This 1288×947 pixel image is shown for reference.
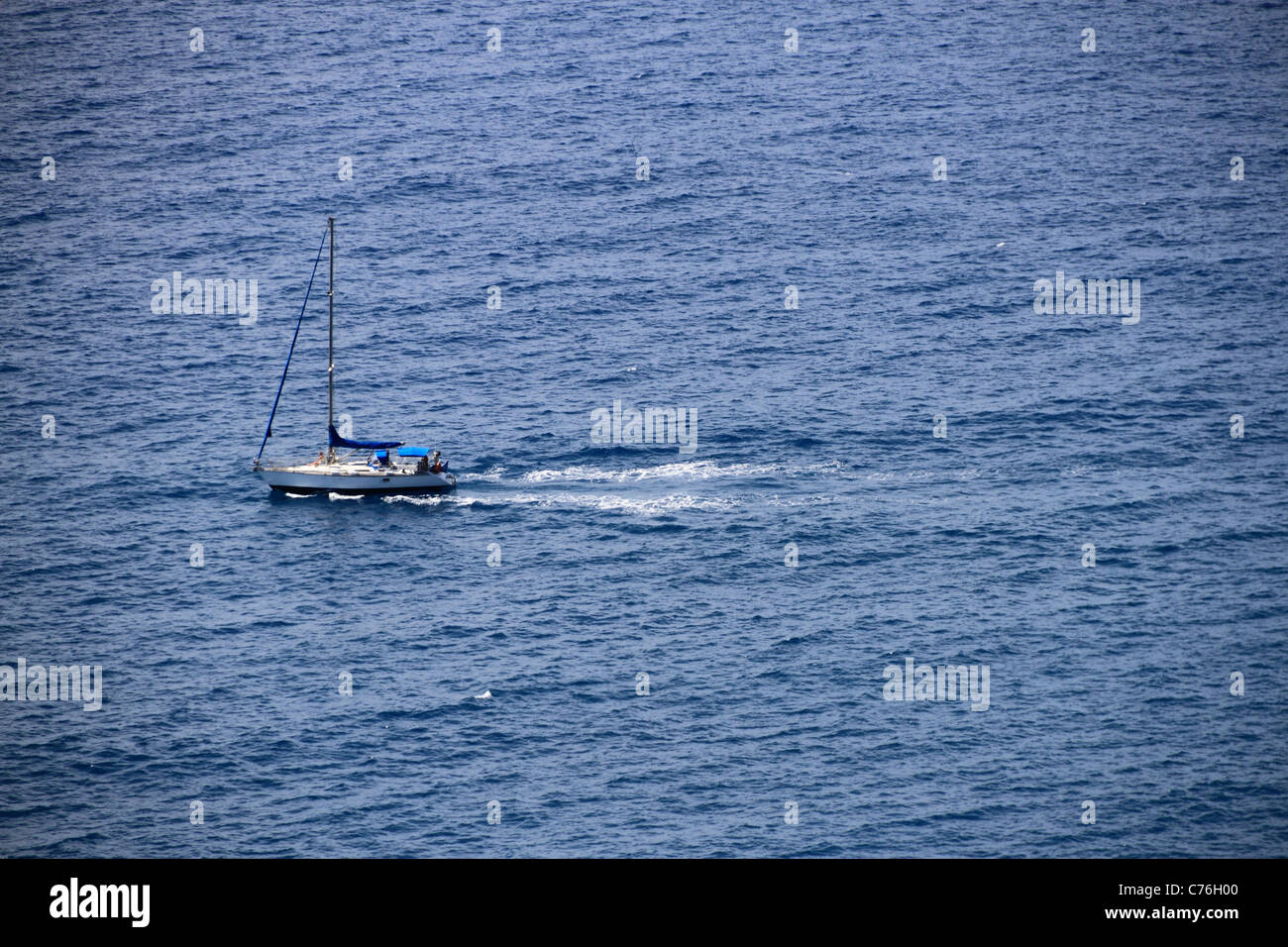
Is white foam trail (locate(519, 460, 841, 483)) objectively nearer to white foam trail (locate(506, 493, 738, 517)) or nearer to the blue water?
the blue water

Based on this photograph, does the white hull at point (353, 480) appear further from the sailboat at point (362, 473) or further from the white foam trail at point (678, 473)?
the white foam trail at point (678, 473)

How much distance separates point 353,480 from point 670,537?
2909cm

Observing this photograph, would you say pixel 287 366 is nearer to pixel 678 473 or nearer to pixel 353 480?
pixel 353 480

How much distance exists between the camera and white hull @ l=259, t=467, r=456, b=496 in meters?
140

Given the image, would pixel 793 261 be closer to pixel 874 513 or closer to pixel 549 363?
pixel 549 363

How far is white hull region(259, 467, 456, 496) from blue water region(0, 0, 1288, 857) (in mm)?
1680

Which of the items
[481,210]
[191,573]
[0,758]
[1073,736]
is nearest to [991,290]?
[481,210]

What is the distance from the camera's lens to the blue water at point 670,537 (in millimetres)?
101688

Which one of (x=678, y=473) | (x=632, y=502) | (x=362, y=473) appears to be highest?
(x=362, y=473)

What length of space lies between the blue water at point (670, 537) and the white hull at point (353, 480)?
1680 millimetres

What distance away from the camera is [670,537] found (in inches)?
5271

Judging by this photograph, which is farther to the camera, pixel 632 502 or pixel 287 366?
pixel 287 366

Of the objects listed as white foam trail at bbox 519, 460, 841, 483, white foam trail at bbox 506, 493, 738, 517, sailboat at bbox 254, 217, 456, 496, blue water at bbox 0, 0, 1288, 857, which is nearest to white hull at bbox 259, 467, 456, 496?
sailboat at bbox 254, 217, 456, 496

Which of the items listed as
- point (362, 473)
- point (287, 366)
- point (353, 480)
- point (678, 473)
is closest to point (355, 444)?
point (362, 473)
